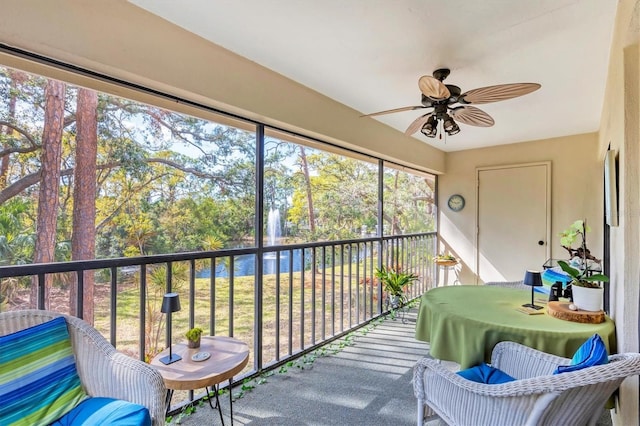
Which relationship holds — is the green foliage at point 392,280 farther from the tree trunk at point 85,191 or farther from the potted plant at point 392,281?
the tree trunk at point 85,191

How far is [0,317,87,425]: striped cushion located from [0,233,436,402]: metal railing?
0.33 metres

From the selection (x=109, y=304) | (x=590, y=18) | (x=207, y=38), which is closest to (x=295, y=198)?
(x=207, y=38)

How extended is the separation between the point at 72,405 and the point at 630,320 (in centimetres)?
247

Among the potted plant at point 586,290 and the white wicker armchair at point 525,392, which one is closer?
the white wicker armchair at point 525,392

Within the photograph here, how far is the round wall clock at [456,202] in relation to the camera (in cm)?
531

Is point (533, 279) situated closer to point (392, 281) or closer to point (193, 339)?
point (193, 339)

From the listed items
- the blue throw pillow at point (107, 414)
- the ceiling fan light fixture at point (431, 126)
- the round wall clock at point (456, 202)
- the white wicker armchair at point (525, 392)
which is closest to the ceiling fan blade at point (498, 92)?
the ceiling fan light fixture at point (431, 126)

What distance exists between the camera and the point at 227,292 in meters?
2.67

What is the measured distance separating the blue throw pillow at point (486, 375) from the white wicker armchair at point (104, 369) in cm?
141

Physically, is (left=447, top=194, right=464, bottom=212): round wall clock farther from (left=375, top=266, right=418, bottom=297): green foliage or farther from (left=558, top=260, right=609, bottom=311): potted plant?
(left=558, top=260, right=609, bottom=311): potted plant

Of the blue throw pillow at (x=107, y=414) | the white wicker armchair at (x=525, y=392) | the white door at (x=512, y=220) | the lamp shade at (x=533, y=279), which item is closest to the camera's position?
the white wicker armchair at (x=525, y=392)

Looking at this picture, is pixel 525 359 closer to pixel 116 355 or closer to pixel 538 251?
Answer: pixel 116 355

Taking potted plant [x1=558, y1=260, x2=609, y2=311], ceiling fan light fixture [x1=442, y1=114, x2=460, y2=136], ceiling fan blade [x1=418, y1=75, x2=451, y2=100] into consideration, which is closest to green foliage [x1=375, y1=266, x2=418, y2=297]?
ceiling fan light fixture [x1=442, y1=114, x2=460, y2=136]

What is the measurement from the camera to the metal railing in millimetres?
1743
